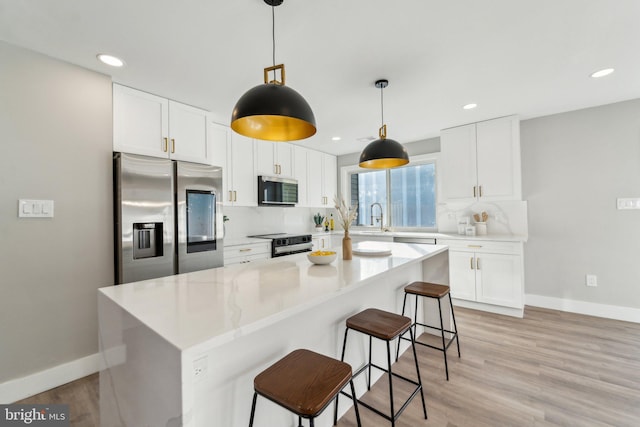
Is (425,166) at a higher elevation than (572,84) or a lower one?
lower

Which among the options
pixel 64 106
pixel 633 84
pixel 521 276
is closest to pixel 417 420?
pixel 521 276

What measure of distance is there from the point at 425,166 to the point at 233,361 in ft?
14.3

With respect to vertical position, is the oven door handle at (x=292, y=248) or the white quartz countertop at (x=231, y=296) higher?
the white quartz countertop at (x=231, y=296)

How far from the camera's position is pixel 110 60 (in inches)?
83.1

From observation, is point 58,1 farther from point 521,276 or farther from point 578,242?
point 578,242

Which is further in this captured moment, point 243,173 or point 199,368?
point 243,173

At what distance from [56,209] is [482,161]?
465 centimetres

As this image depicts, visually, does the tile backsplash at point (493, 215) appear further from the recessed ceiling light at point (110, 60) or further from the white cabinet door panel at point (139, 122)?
the recessed ceiling light at point (110, 60)

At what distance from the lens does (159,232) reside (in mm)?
2574

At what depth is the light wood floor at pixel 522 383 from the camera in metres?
1.69

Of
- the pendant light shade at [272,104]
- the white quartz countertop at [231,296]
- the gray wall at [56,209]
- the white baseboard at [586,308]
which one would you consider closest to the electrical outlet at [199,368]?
the white quartz countertop at [231,296]

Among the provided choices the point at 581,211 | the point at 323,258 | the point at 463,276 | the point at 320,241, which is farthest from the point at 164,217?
the point at 581,211

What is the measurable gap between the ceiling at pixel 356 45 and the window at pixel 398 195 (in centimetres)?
180

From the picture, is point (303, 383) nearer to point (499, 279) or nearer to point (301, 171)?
point (499, 279)
